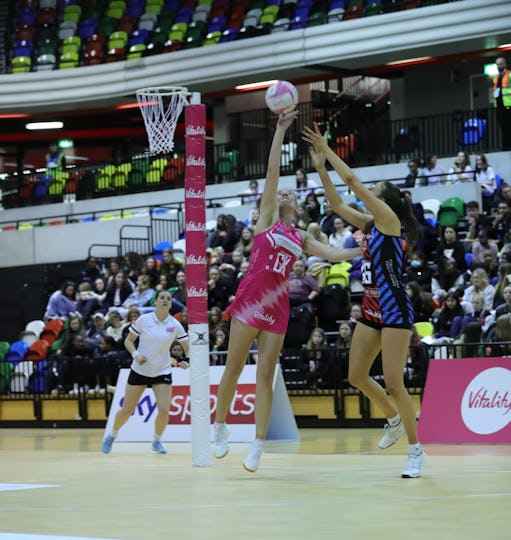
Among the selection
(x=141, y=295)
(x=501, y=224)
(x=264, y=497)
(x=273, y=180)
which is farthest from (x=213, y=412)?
(x=264, y=497)

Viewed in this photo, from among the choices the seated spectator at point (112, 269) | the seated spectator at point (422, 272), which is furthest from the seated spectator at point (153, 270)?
the seated spectator at point (422, 272)

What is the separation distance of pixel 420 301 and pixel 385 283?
10.9 m

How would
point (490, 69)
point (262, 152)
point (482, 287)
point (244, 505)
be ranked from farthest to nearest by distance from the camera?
point (262, 152), point (490, 69), point (482, 287), point (244, 505)

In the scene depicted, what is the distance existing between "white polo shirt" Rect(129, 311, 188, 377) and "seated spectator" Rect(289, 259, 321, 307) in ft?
21.0

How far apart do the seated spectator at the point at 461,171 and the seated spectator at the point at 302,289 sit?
5021 millimetres

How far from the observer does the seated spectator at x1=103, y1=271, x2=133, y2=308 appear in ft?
81.3

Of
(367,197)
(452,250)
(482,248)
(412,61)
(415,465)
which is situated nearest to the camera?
(367,197)

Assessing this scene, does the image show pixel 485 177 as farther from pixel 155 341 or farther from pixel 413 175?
pixel 155 341

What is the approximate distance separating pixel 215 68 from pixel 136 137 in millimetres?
12046

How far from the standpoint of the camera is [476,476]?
886 cm

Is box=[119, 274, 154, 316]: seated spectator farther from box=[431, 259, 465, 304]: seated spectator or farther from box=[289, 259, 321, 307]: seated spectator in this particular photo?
box=[431, 259, 465, 304]: seated spectator

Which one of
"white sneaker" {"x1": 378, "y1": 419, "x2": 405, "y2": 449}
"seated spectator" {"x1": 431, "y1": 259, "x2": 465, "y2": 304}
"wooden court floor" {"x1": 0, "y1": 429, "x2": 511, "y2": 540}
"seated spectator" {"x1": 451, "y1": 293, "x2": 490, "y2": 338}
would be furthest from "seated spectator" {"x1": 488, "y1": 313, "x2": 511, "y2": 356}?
"white sneaker" {"x1": 378, "y1": 419, "x2": 405, "y2": 449}

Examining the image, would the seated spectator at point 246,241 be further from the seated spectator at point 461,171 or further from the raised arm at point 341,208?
the raised arm at point 341,208

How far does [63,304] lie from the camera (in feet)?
85.3
